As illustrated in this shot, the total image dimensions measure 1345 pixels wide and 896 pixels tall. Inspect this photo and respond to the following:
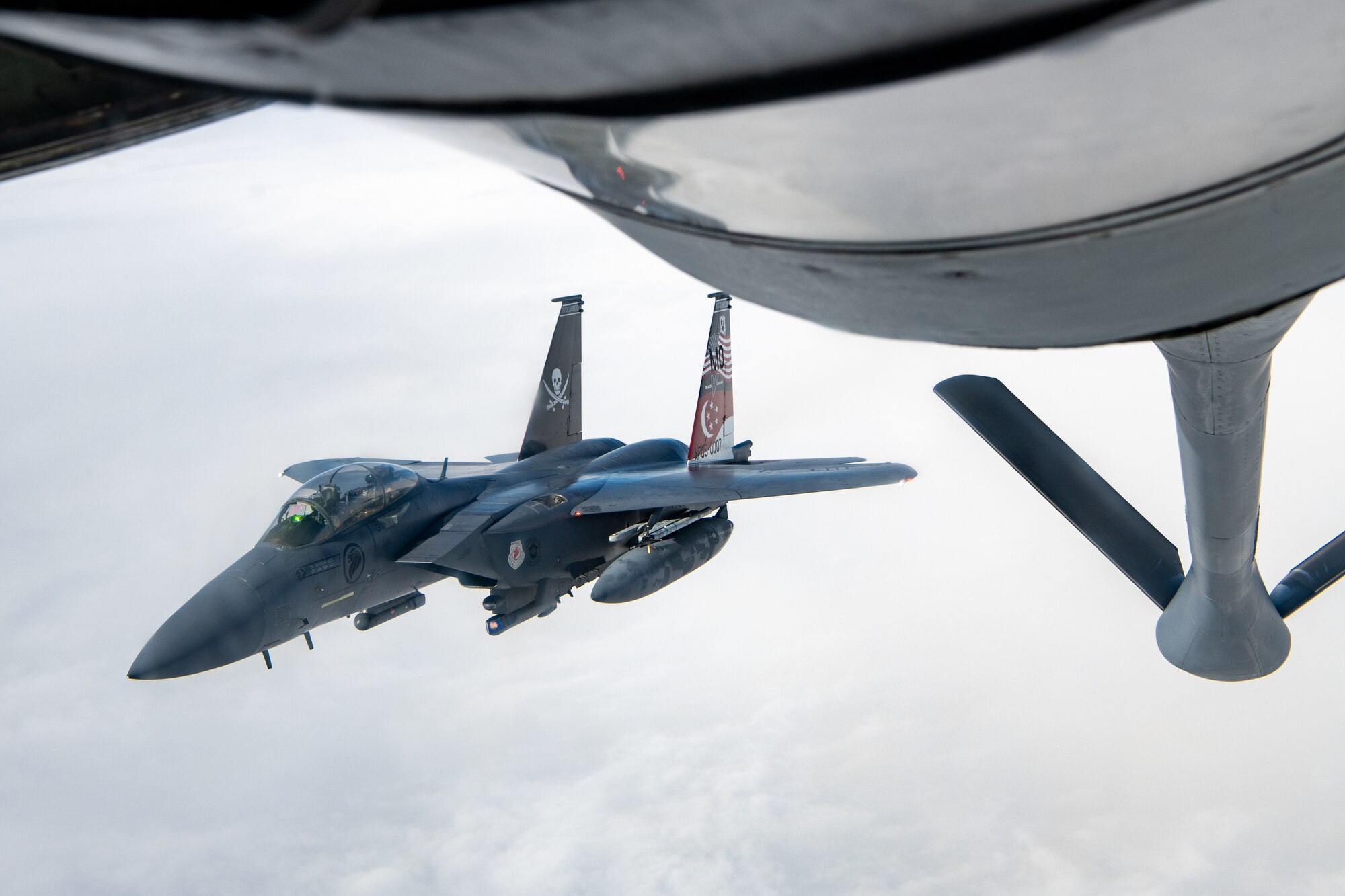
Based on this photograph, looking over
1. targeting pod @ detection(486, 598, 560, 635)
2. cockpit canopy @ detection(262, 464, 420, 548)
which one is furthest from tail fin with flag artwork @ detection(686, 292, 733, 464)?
cockpit canopy @ detection(262, 464, 420, 548)

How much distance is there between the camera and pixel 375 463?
1299cm

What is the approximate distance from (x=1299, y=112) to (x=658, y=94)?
2.03 ft

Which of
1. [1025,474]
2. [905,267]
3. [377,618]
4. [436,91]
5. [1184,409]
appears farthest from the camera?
[377,618]

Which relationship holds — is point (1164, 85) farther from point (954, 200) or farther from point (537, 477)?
point (537, 477)

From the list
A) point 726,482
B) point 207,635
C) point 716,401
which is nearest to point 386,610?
point 207,635

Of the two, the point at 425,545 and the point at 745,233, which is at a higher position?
the point at 425,545

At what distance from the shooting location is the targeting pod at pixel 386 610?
13727 mm

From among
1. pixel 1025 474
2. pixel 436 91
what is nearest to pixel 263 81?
pixel 436 91

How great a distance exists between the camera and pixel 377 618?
13.7 metres

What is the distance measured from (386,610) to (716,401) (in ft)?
24.4

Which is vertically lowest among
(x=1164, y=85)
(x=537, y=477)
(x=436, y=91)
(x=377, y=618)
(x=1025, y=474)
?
(x=1164, y=85)

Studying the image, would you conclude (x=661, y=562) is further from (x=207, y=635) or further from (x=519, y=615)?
(x=207, y=635)

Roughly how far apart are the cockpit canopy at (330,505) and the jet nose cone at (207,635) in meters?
0.79

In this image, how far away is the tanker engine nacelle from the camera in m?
13.6
